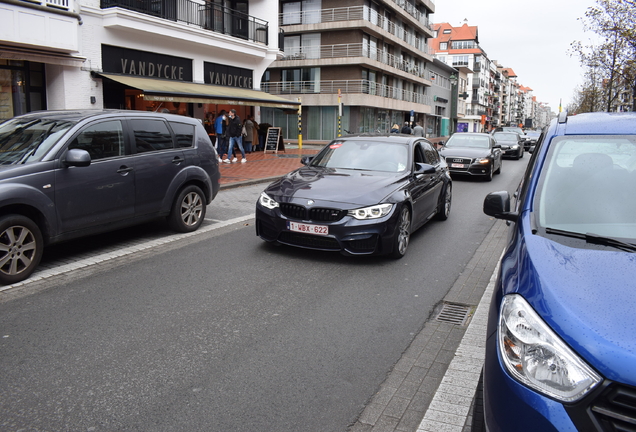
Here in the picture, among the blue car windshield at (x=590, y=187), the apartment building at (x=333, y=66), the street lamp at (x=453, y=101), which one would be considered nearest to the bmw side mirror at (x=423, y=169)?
the blue car windshield at (x=590, y=187)

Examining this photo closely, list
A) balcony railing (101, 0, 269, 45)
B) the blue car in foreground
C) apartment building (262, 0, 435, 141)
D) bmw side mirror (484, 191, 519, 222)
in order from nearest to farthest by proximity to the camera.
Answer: the blue car in foreground, bmw side mirror (484, 191, 519, 222), balcony railing (101, 0, 269, 45), apartment building (262, 0, 435, 141)

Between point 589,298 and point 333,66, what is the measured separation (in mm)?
46256

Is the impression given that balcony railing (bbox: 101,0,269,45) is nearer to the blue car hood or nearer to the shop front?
the shop front

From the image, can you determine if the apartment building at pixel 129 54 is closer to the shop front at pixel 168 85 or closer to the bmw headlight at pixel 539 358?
the shop front at pixel 168 85

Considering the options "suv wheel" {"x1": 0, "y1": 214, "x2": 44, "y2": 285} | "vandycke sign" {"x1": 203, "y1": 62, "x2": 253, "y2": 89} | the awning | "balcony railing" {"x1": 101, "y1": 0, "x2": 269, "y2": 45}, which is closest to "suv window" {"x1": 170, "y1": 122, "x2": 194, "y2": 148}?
"suv wheel" {"x1": 0, "y1": 214, "x2": 44, "y2": 285}

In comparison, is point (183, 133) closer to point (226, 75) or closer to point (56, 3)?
point (56, 3)

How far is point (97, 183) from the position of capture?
662 centimetres

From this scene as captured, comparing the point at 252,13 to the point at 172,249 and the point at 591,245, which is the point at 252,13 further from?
the point at 591,245

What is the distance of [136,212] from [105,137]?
3.56ft

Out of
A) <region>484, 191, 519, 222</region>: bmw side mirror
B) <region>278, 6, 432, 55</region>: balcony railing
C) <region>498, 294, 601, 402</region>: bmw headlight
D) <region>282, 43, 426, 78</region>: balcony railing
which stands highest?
<region>278, 6, 432, 55</region>: balcony railing

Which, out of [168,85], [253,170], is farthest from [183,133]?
[168,85]

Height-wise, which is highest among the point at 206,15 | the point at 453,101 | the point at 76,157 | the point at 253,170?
the point at 453,101

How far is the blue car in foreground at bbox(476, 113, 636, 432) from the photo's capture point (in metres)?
1.96

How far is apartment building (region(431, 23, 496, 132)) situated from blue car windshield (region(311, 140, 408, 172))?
316 ft
